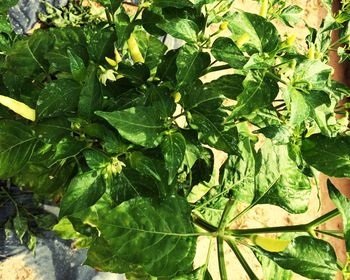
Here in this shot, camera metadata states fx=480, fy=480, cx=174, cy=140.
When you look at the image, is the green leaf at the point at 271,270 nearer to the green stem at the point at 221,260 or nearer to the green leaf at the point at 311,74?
the green stem at the point at 221,260

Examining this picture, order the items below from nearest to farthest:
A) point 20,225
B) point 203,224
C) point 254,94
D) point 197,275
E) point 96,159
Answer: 1. point 254,94
2. point 96,159
3. point 197,275
4. point 203,224
5. point 20,225

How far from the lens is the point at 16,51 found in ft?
3.32

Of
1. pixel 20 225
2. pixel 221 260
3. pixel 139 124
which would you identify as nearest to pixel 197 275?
pixel 221 260

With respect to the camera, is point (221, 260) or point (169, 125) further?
point (221, 260)

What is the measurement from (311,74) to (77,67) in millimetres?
426

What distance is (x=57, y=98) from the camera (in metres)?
0.90

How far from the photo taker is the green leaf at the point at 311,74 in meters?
0.83

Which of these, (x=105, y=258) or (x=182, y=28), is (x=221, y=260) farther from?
(x=182, y=28)

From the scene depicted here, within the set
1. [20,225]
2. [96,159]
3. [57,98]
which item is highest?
[57,98]

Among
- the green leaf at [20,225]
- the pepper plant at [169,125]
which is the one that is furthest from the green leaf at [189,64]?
the green leaf at [20,225]

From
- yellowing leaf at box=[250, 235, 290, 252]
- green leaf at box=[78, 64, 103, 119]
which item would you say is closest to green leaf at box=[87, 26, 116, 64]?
green leaf at box=[78, 64, 103, 119]

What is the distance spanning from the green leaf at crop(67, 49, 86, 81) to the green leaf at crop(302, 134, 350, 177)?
46cm

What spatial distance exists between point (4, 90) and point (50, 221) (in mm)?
841

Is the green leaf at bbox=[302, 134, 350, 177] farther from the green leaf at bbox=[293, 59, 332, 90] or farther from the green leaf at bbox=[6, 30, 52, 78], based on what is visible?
the green leaf at bbox=[6, 30, 52, 78]
